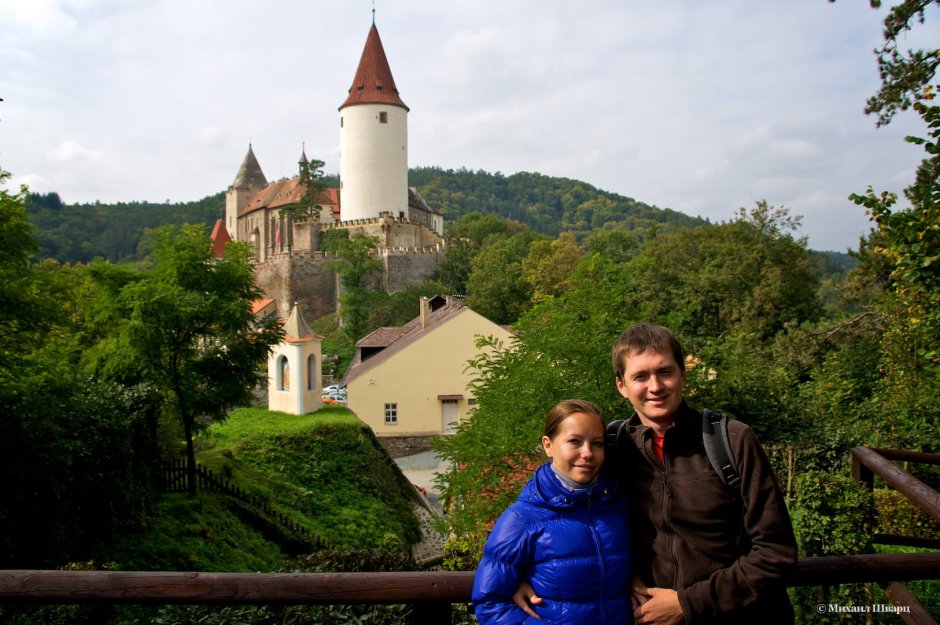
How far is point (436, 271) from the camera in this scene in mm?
59156

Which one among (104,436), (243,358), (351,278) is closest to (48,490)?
(104,436)

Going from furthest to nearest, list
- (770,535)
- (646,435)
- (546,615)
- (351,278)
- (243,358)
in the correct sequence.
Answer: (351,278)
(243,358)
(646,435)
(546,615)
(770,535)

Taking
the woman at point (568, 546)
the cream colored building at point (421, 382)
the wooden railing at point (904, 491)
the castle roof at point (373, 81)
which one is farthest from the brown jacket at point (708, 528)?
the castle roof at point (373, 81)

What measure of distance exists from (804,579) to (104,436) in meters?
12.1

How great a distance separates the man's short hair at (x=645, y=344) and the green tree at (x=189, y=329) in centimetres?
1349

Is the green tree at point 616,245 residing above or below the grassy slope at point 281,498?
above

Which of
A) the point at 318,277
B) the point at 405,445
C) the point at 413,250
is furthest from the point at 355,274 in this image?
the point at 405,445

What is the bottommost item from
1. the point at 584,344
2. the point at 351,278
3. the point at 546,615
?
the point at 546,615

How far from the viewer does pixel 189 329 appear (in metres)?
15.2

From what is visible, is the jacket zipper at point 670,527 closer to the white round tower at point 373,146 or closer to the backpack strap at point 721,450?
the backpack strap at point 721,450

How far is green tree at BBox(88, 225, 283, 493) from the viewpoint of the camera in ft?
47.5

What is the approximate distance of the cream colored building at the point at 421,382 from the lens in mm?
29828

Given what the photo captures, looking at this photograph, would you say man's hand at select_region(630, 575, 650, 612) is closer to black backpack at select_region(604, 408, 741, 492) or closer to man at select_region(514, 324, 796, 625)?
man at select_region(514, 324, 796, 625)

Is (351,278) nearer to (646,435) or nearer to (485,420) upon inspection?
(485,420)
